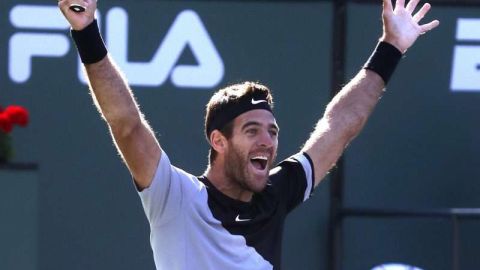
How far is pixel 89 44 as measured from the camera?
12.3ft

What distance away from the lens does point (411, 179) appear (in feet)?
21.7

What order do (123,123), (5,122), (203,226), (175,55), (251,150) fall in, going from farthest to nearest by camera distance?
(175,55) < (5,122) < (251,150) < (203,226) < (123,123)

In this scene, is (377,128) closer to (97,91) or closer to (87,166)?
(87,166)

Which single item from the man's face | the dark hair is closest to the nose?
the man's face

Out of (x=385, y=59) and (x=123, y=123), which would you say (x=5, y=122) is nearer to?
(x=385, y=59)

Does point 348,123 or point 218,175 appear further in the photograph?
point 348,123

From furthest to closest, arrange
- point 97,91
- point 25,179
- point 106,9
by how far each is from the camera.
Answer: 1. point 106,9
2. point 25,179
3. point 97,91

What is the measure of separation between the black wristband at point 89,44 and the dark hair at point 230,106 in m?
0.53

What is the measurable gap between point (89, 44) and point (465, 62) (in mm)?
3327

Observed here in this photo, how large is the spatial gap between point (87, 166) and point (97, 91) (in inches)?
102

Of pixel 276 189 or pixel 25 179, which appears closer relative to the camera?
pixel 276 189

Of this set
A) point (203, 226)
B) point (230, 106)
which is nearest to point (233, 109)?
point (230, 106)

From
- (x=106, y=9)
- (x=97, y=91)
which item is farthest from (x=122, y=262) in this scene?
(x=97, y=91)

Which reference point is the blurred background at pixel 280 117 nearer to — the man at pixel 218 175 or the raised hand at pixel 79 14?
the man at pixel 218 175
